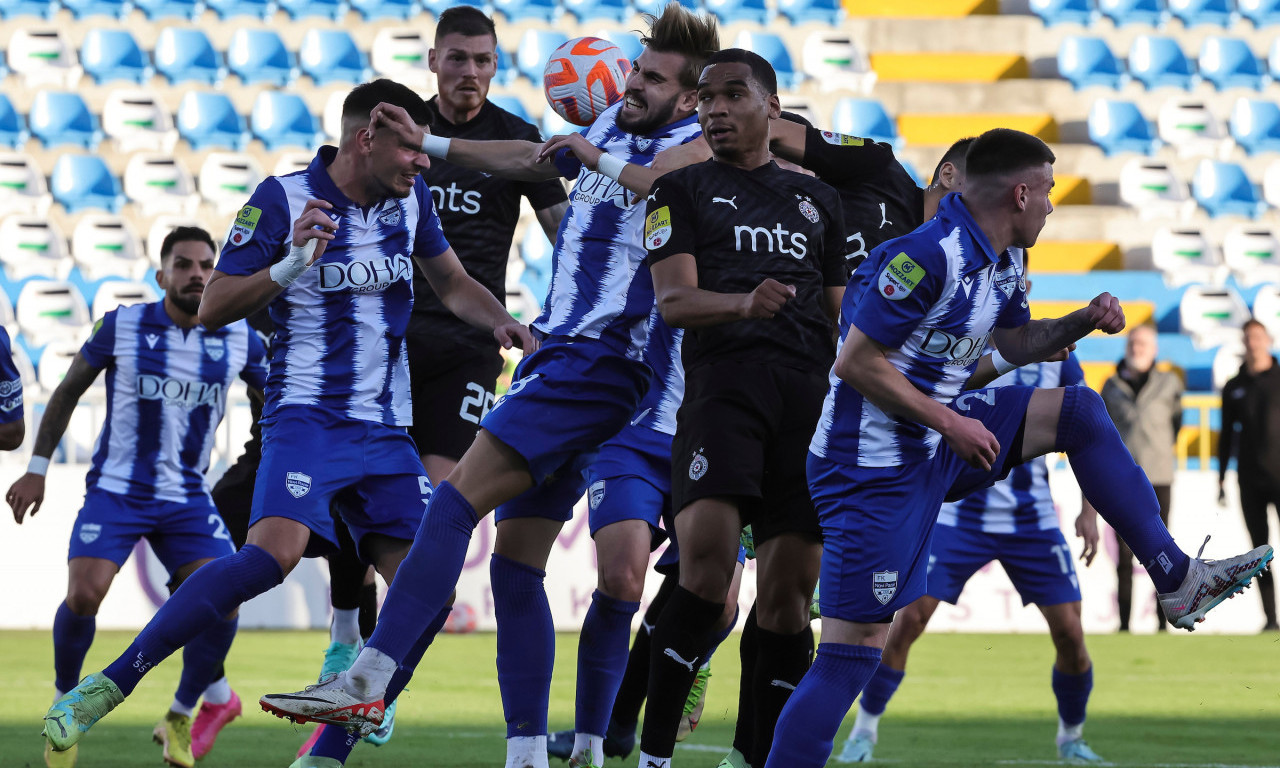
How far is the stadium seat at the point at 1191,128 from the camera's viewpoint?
2067 cm

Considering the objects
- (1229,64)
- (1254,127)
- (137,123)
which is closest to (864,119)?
(1254,127)

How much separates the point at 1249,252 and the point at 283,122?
37.2 feet

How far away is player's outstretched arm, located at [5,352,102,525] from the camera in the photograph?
23.3 ft

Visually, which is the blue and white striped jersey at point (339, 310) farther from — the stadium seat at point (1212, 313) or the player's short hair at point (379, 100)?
the stadium seat at point (1212, 313)

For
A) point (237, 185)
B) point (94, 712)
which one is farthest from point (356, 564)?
point (237, 185)

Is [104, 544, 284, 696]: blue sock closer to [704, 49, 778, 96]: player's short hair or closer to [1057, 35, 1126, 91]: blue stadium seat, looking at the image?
[704, 49, 778, 96]: player's short hair

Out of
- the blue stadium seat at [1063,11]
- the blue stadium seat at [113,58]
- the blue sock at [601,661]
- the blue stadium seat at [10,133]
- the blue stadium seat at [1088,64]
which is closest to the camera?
the blue sock at [601,661]

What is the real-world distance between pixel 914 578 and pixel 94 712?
2495 mm

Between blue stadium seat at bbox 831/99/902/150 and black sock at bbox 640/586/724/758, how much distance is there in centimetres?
1506

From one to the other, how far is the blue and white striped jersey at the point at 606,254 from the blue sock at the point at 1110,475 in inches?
53.7

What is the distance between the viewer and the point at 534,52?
19484mm

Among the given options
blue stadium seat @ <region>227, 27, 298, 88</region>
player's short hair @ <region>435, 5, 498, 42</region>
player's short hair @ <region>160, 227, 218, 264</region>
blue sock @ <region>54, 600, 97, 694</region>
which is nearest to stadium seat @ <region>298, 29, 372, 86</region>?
blue stadium seat @ <region>227, 27, 298, 88</region>

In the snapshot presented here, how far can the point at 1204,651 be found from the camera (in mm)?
12242

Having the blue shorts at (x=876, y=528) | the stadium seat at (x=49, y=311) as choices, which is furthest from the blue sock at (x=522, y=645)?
the stadium seat at (x=49, y=311)
